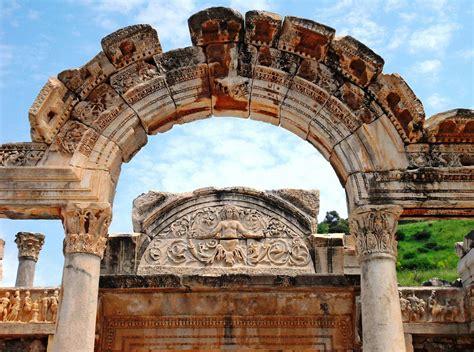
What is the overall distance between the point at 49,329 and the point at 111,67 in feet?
14.6

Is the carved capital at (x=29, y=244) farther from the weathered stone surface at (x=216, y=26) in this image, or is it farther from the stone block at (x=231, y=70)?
the weathered stone surface at (x=216, y=26)

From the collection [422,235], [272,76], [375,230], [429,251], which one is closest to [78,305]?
[375,230]

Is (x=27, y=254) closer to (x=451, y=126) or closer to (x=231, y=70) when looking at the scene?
(x=231, y=70)

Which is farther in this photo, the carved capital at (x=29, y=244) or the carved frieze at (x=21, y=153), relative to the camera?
the carved capital at (x=29, y=244)

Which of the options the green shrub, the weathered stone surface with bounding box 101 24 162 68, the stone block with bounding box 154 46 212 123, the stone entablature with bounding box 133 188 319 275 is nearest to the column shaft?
the stone entablature with bounding box 133 188 319 275

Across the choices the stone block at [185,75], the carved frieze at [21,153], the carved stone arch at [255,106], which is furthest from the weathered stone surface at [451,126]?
the carved frieze at [21,153]

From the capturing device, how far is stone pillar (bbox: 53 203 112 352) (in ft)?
24.4

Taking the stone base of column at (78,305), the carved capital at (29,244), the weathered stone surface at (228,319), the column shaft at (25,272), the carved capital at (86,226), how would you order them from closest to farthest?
the stone base of column at (78,305) → the carved capital at (86,226) → the weathered stone surface at (228,319) → the column shaft at (25,272) → the carved capital at (29,244)

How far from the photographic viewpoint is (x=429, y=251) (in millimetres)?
48656

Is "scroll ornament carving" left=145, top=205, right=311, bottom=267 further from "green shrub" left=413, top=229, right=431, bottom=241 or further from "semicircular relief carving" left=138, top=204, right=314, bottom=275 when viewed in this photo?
"green shrub" left=413, top=229, right=431, bottom=241

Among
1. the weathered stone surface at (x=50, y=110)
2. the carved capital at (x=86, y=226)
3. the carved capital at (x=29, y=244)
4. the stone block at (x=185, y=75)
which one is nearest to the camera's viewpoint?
the carved capital at (x=86, y=226)

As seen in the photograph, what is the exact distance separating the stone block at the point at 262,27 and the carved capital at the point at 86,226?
10.2ft

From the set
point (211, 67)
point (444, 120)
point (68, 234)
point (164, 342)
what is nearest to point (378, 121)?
point (444, 120)

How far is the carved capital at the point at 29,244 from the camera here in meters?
16.6
